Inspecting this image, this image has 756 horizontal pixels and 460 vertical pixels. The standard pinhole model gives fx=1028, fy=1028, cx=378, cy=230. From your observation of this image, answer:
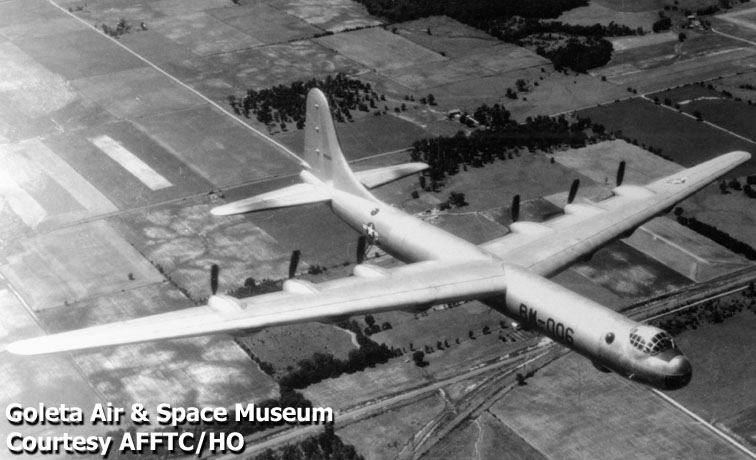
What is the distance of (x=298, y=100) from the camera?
112 m

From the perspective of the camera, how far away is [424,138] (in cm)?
10531

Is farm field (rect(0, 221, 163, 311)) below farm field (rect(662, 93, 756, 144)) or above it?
below

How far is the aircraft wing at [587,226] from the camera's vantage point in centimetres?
6750

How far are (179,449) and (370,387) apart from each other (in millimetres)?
13410

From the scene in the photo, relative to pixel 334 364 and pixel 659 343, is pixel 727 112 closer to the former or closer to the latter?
pixel 334 364

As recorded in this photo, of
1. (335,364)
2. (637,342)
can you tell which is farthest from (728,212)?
(335,364)

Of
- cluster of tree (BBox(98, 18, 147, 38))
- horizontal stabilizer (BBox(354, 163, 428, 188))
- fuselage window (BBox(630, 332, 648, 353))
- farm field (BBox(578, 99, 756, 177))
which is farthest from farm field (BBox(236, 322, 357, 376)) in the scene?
cluster of tree (BBox(98, 18, 147, 38))

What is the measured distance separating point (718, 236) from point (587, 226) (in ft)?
71.7

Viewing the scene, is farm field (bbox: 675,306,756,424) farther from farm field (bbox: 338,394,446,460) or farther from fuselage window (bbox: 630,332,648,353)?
farm field (bbox: 338,394,446,460)

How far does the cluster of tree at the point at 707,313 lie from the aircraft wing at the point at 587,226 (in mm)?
8504

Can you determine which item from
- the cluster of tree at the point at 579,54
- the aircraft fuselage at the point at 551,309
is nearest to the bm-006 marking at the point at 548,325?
the aircraft fuselage at the point at 551,309

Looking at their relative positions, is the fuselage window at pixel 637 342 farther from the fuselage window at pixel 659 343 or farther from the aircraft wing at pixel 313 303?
the aircraft wing at pixel 313 303

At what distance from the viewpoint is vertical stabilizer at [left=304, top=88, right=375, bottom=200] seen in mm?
75812

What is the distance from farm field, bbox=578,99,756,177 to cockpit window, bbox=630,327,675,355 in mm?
48402
